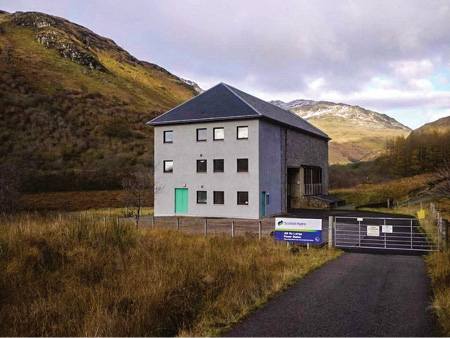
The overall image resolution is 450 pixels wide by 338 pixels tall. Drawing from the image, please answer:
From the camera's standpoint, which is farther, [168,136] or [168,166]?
[168,136]

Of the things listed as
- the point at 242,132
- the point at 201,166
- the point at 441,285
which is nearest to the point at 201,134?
the point at 201,166

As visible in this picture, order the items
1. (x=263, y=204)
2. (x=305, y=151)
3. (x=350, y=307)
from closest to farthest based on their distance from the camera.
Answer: (x=350, y=307), (x=263, y=204), (x=305, y=151)

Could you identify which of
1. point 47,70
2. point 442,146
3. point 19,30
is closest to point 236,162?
point 442,146

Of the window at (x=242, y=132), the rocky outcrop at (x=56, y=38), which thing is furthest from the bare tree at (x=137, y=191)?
the rocky outcrop at (x=56, y=38)

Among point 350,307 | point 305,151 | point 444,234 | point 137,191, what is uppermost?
point 305,151

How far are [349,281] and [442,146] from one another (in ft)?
221

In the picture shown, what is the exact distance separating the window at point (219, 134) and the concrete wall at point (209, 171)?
0.30m

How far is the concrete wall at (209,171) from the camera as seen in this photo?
30.7m

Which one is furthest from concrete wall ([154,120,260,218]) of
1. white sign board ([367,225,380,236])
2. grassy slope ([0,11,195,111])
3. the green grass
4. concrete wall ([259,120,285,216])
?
grassy slope ([0,11,195,111])

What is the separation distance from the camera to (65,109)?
7062 cm

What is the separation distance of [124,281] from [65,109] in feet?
224

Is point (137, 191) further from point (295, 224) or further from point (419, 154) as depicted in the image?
point (419, 154)

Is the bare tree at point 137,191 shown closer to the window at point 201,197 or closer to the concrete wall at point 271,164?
the window at point 201,197

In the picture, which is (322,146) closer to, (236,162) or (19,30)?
(236,162)
